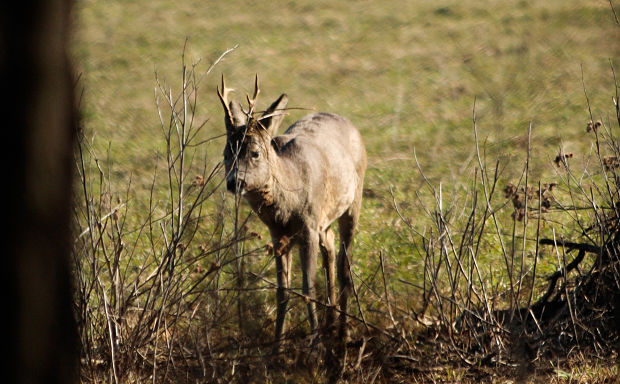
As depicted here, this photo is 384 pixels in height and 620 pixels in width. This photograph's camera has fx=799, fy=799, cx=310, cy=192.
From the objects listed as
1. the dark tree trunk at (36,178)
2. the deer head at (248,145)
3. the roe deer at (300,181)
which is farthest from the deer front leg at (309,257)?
the dark tree trunk at (36,178)

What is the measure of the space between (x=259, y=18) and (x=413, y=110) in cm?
592

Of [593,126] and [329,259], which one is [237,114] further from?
[593,126]

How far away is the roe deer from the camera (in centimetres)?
484

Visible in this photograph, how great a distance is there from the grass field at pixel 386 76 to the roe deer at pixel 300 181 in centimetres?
129

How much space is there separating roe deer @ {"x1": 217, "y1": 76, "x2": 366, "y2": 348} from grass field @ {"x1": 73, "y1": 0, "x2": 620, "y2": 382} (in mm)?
1289

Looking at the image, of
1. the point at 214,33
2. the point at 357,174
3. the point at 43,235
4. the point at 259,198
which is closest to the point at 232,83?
the point at 214,33

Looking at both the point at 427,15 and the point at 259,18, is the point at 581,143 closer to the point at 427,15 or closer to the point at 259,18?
the point at 427,15

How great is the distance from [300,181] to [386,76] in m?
9.59

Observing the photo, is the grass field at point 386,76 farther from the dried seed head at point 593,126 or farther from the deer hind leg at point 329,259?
the dried seed head at point 593,126

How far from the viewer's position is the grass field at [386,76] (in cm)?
984

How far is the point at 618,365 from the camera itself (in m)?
4.33

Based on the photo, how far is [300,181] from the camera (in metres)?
5.46

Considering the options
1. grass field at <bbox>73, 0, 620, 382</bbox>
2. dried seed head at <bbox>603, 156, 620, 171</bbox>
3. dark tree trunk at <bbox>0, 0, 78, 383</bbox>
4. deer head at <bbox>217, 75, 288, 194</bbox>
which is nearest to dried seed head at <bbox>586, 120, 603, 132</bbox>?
dried seed head at <bbox>603, 156, 620, 171</bbox>

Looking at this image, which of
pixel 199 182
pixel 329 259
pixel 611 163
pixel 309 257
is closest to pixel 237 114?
pixel 199 182
